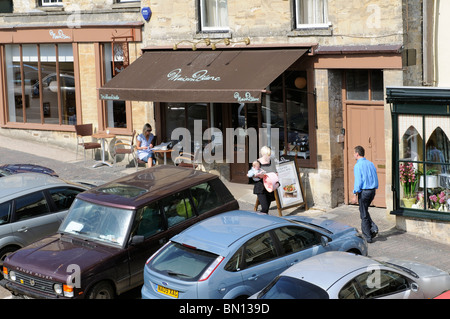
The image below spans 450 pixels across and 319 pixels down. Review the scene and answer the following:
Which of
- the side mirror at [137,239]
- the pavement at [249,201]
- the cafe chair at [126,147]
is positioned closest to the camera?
the side mirror at [137,239]

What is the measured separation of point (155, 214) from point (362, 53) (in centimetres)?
613

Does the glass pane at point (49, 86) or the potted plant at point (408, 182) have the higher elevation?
the glass pane at point (49, 86)

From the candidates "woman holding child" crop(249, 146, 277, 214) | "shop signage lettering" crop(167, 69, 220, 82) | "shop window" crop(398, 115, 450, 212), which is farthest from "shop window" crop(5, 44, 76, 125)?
"shop window" crop(398, 115, 450, 212)

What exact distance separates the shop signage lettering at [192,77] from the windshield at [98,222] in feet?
18.5

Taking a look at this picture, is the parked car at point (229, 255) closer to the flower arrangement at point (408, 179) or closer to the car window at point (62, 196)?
the car window at point (62, 196)

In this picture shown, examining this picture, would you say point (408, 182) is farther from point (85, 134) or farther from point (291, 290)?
point (85, 134)

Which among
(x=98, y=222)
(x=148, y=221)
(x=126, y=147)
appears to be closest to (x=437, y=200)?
(x=148, y=221)

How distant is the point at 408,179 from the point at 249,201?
3931 millimetres

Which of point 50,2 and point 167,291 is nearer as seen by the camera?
point 167,291

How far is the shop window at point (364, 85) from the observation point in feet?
50.5

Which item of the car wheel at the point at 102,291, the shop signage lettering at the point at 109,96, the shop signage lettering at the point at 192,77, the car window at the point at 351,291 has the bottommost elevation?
the car wheel at the point at 102,291

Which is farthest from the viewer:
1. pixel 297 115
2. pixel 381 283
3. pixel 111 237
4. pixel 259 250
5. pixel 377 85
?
pixel 297 115

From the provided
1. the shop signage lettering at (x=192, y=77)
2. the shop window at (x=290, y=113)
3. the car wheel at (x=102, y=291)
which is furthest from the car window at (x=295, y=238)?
the shop signage lettering at (x=192, y=77)

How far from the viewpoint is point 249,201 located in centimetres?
1659
